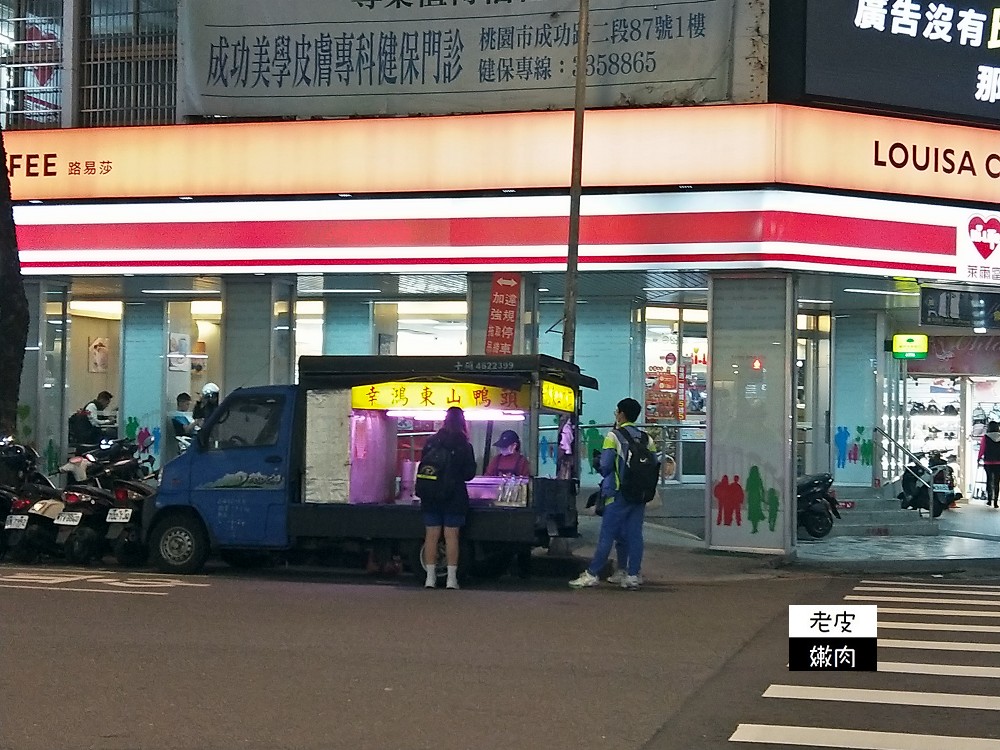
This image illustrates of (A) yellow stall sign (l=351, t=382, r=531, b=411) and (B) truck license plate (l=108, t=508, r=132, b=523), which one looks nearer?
(A) yellow stall sign (l=351, t=382, r=531, b=411)

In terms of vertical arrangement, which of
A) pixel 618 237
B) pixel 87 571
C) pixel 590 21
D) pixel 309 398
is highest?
pixel 590 21

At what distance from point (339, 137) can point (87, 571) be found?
23.9ft

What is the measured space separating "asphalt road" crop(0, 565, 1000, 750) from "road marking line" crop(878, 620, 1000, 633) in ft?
0.62

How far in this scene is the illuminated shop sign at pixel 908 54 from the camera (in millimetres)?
18109

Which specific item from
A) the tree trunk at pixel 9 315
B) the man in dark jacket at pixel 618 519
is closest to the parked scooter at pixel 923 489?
the man in dark jacket at pixel 618 519

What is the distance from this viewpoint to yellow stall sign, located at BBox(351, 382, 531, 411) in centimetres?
1473

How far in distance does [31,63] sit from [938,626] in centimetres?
1657

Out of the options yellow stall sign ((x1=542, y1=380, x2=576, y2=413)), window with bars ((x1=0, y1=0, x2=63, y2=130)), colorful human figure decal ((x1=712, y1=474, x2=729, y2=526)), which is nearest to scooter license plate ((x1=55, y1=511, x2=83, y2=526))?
yellow stall sign ((x1=542, y1=380, x2=576, y2=413))

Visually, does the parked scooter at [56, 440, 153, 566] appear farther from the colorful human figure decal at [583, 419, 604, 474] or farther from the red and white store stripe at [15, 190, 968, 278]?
the colorful human figure decal at [583, 419, 604, 474]

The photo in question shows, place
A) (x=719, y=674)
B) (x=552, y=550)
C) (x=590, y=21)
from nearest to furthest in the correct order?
(x=719, y=674) → (x=552, y=550) → (x=590, y=21)

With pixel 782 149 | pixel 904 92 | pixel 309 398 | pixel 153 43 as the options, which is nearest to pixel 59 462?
pixel 153 43

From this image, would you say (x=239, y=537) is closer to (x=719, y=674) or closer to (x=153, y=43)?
(x=719, y=674)

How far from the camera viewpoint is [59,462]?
70.8ft

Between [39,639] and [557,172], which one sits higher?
[557,172]
